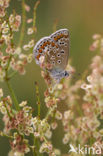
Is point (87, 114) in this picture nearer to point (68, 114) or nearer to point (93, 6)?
point (68, 114)

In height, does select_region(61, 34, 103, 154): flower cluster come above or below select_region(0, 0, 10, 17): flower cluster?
below

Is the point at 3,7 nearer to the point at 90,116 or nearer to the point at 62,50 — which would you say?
the point at 62,50

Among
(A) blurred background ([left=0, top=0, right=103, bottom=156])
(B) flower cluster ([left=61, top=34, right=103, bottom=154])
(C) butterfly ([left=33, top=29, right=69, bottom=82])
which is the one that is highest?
(A) blurred background ([left=0, top=0, right=103, bottom=156])

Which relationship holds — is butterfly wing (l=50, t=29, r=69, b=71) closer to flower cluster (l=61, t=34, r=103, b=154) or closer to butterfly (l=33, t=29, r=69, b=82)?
butterfly (l=33, t=29, r=69, b=82)

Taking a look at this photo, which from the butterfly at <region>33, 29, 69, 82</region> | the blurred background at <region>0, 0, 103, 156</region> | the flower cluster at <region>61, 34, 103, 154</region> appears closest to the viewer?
the flower cluster at <region>61, 34, 103, 154</region>

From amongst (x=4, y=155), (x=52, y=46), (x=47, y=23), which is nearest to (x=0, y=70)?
(x=52, y=46)

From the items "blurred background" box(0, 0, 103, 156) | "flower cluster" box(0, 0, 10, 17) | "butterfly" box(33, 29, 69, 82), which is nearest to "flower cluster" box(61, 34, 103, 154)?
"butterfly" box(33, 29, 69, 82)

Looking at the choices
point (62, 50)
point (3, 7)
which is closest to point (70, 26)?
point (62, 50)
